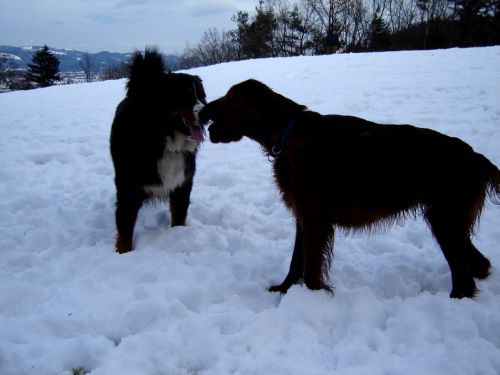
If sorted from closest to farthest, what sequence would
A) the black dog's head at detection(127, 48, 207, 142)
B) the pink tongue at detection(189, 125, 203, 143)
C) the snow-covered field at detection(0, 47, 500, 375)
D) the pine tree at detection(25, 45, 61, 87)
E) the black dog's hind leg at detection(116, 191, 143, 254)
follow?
the snow-covered field at detection(0, 47, 500, 375) < the black dog's head at detection(127, 48, 207, 142) < the pink tongue at detection(189, 125, 203, 143) < the black dog's hind leg at detection(116, 191, 143, 254) < the pine tree at detection(25, 45, 61, 87)

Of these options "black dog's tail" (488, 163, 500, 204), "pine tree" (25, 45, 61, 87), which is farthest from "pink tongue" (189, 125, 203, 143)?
"pine tree" (25, 45, 61, 87)

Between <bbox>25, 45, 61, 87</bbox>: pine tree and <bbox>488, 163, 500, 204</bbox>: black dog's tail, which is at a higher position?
<bbox>25, 45, 61, 87</bbox>: pine tree

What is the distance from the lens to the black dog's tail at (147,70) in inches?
140

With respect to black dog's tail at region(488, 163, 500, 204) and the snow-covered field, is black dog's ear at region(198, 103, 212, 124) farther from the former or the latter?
black dog's tail at region(488, 163, 500, 204)

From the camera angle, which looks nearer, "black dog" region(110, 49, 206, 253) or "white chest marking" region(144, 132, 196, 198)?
"black dog" region(110, 49, 206, 253)

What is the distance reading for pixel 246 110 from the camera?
9.59 ft

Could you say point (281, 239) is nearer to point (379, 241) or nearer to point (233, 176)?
point (379, 241)

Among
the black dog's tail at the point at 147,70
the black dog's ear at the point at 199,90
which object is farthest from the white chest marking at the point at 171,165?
the black dog's tail at the point at 147,70

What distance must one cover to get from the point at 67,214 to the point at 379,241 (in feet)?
11.6

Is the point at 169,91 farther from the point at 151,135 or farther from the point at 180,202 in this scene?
the point at 180,202

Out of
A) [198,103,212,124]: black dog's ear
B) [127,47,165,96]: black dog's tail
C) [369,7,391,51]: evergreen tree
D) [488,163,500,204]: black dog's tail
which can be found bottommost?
[488,163,500,204]: black dog's tail

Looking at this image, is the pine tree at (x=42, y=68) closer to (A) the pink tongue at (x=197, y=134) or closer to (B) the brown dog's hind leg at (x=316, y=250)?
(A) the pink tongue at (x=197, y=134)

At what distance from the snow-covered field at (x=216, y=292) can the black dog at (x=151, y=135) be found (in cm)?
47

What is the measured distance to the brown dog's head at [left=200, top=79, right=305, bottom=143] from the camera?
9.44 feet
